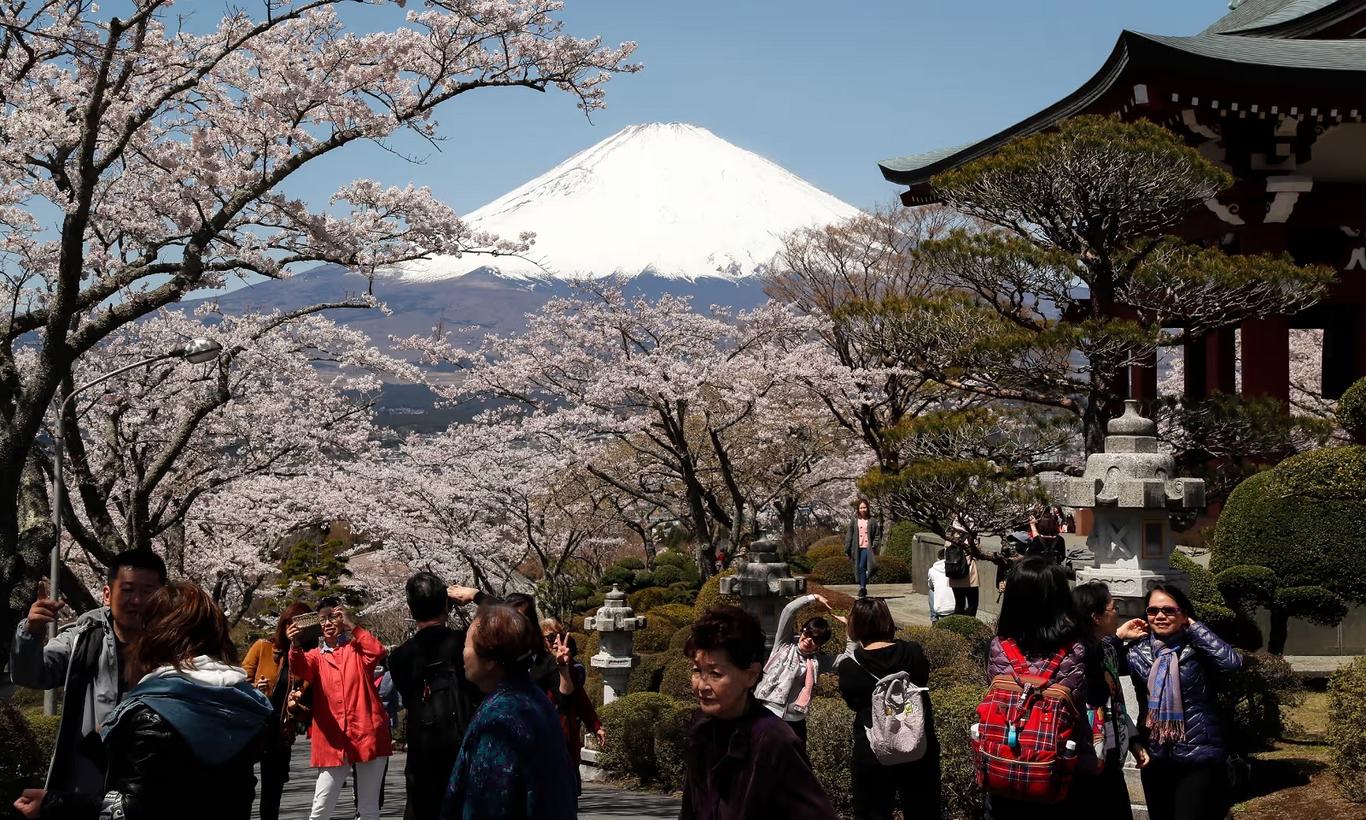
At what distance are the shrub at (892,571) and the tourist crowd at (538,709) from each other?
21.4 metres

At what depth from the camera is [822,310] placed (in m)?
36.7

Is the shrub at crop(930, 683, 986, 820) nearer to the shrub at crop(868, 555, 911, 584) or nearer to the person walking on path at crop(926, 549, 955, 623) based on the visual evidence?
the person walking on path at crop(926, 549, 955, 623)

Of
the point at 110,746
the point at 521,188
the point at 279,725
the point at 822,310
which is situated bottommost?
the point at 279,725

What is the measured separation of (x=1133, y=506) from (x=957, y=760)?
216cm

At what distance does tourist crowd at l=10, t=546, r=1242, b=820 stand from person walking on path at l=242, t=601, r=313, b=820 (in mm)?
14

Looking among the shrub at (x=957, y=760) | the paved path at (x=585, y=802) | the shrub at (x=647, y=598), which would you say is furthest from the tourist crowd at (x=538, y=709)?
the shrub at (x=647, y=598)

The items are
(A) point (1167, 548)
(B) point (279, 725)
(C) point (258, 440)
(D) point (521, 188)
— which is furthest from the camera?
(D) point (521, 188)

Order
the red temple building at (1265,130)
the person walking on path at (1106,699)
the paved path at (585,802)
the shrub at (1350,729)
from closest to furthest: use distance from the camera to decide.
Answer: the person walking on path at (1106,699) → the shrub at (1350,729) → the paved path at (585,802) → the red temple building at (1265,130)

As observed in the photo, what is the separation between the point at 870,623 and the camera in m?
6.76

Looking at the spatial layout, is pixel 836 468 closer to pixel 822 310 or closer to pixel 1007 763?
pixel 822 310

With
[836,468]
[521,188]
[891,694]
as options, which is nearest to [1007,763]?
[891,694]

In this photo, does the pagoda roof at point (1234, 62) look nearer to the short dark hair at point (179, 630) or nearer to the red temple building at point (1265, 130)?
the red temple building at point (1265, 130)

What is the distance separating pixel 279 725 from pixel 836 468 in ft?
92.4

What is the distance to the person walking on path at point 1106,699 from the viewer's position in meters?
5.38
